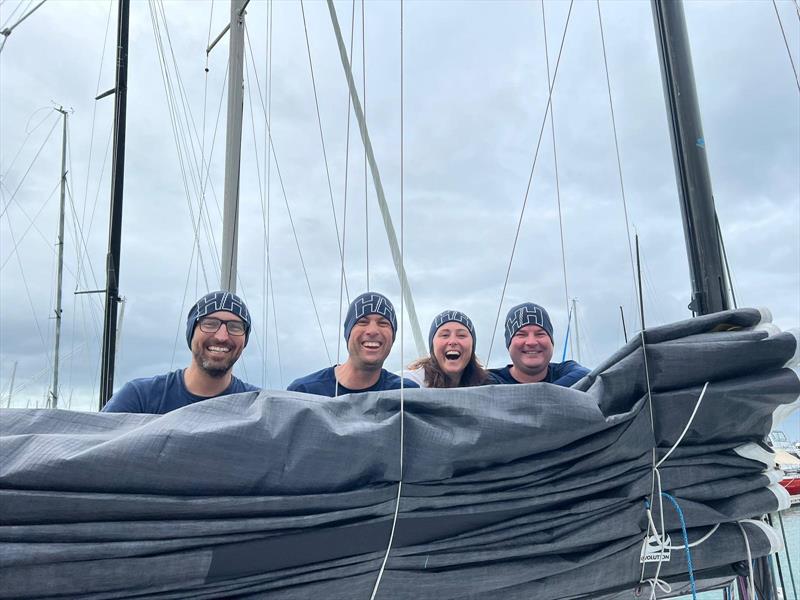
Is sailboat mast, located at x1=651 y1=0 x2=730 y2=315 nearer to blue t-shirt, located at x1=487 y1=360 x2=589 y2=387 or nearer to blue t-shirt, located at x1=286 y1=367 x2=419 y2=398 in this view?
blue t-shirt, located at x1=487 y1=360 x2=589 y2=387

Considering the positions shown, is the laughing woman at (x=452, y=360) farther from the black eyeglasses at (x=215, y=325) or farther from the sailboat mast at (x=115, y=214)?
the sailboat mast at (x=115, y=214)

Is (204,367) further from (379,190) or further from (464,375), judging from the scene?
(379,190)

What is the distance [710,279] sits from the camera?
2.47 meters

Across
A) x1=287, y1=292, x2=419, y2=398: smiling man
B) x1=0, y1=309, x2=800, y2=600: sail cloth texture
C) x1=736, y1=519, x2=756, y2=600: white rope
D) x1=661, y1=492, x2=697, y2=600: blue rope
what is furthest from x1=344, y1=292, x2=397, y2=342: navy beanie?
x1=736, y1=519, x2=756, y2=600: white rope

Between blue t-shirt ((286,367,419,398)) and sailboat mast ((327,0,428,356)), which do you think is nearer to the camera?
blue t-shirt ((286,367,419,398))

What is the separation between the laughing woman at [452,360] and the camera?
138 inches

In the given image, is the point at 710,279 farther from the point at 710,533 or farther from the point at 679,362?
the point at 710,533

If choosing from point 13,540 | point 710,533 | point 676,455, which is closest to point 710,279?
point 676,455

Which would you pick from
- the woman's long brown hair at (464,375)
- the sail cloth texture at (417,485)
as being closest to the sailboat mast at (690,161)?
the sail cloth texture at (417,485)

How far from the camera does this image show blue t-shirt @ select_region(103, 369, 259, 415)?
2.96m

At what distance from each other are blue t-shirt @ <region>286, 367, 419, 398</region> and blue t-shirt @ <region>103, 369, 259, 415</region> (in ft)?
0.95

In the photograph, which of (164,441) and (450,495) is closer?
(164,441)

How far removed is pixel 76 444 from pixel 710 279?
224cm

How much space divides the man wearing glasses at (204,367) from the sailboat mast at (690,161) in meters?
2.01
